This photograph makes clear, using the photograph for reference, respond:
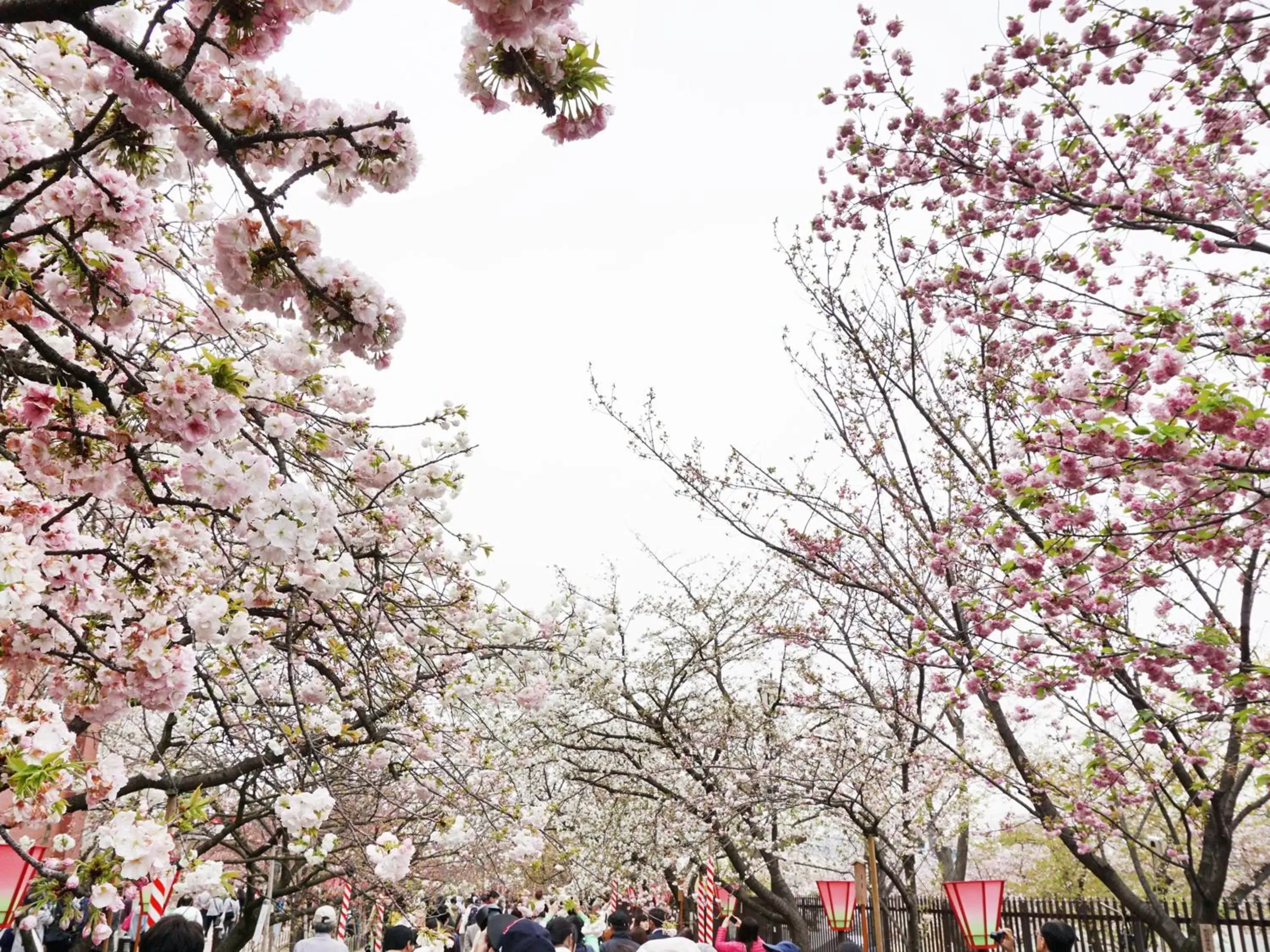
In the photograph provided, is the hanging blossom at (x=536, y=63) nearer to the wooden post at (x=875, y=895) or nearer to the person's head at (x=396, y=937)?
the person's head at (x=396, y=937)

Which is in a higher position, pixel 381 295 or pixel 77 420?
pixel 381 295

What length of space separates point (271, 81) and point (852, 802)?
28.1 feet

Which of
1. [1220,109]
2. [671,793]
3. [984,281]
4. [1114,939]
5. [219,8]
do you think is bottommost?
[1114,939]

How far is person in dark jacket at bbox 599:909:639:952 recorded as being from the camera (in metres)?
6.37

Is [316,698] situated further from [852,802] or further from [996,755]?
[996,755]

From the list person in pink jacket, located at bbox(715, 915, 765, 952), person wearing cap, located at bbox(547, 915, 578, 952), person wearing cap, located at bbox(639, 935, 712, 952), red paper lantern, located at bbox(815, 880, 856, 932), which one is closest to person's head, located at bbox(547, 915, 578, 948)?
person wearing cap, located at bbox(547, 915, 578, 952)

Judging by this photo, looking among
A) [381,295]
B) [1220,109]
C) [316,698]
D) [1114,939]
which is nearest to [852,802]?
[1114,939]

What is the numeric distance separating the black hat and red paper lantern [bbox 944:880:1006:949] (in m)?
2.88

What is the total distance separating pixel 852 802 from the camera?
28.8 feet

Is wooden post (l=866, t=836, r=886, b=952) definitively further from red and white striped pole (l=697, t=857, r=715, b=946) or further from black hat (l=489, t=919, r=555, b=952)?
red and white striped pole (l=697, t=857, r=715, b=946)

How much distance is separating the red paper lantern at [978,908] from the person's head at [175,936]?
4841 mm

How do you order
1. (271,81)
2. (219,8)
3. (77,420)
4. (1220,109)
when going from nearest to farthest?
(219,8), (271,81), (77,420), (1220,109)

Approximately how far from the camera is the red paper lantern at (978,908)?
5.81 meters

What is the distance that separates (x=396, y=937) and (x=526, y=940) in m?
1.44
